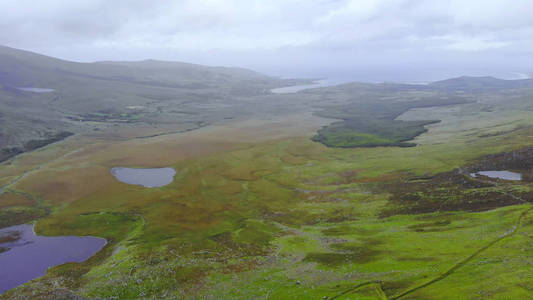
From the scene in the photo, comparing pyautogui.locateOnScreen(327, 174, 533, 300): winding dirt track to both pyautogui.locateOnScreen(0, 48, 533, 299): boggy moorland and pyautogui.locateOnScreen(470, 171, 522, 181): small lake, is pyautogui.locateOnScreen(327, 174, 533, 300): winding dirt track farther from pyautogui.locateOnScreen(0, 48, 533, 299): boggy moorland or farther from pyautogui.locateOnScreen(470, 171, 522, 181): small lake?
pyautogui.locateOnScreen(470, 171, 522, 181): small lake

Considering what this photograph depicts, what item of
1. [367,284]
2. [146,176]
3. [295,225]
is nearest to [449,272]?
[367,284]

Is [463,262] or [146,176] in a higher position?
[463,262]

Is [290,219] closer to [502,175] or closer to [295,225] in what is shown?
[295,225]

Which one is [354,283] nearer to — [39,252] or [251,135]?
[39,252]

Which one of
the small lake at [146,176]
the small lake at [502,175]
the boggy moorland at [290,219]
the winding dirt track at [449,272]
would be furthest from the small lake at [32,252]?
the small lake at [502,175]

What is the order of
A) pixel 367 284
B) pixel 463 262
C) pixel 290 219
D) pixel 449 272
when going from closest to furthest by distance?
pixel 367 284 < pixel 449 272 < pixel 463 262 < pixel 290 219

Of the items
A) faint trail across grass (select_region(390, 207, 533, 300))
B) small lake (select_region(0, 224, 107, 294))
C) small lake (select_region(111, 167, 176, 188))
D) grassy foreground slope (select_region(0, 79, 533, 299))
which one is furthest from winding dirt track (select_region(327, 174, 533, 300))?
small lake (select_region(111, 167, 176, 188))
